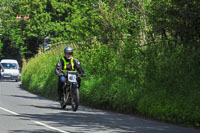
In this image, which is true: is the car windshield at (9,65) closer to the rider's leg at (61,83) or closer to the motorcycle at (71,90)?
the rider's leg at (61,83)

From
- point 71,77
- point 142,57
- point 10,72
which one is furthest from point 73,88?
point 10,72

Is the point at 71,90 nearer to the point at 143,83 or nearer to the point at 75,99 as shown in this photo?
the point at 75,99

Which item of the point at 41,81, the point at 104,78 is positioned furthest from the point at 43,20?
the point at 104,78

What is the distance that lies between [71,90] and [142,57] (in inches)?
90.8

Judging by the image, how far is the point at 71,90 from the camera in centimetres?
1580

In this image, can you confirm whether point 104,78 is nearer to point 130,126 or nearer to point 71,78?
point 71,78

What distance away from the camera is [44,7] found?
160 feet

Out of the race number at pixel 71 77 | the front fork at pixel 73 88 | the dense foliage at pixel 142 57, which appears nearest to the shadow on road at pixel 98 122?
the dense foliage at pixel 142 57

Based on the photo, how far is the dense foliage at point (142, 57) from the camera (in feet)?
43.7

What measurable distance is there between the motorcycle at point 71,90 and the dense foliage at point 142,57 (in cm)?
112

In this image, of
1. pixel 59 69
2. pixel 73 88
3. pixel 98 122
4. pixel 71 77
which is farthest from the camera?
pixel 59 69

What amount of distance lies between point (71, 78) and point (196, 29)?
12.6 ft

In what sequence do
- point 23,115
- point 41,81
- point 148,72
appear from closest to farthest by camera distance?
point 23,115 < point 148,72 < point 41,81

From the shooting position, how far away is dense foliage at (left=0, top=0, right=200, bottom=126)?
13320 mm
